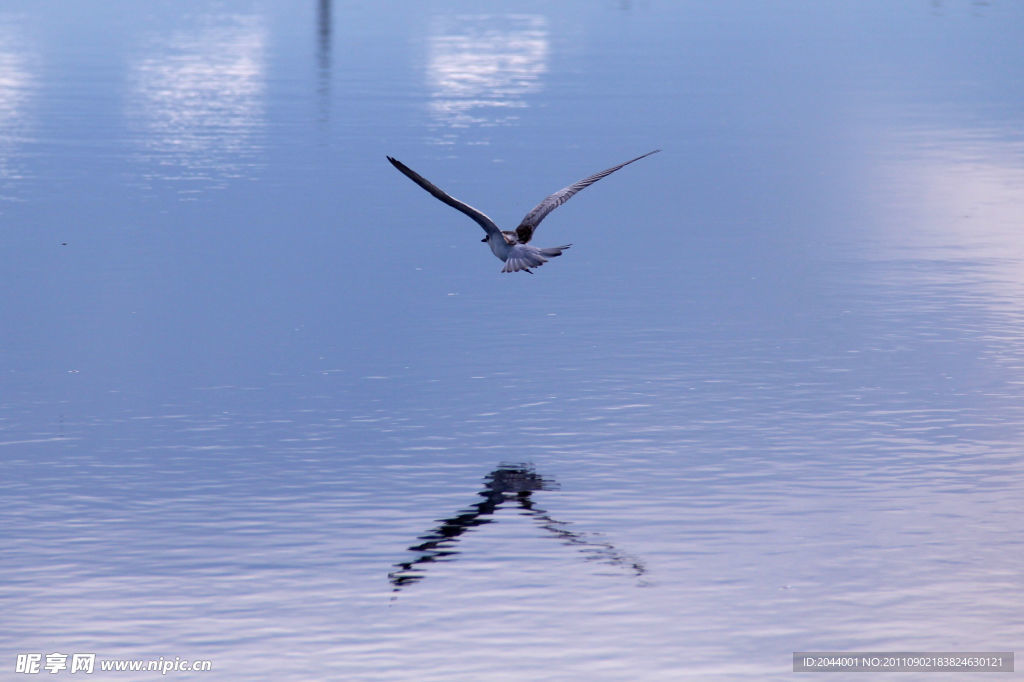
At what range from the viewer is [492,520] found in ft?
65.9

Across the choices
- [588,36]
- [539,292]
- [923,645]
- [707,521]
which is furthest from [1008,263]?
[588,36]

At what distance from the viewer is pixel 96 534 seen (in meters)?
19.7

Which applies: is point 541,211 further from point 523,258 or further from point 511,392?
point 511,392

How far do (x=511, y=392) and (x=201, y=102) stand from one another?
35.4 metres

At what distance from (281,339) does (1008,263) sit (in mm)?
14357

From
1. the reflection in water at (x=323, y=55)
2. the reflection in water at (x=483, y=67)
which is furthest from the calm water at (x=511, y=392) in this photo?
the reflection in water at (x=323, y=55)

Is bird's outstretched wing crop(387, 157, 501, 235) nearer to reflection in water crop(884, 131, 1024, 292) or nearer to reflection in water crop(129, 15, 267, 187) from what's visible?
reflection in water crop(884, 131, 1024, 292)

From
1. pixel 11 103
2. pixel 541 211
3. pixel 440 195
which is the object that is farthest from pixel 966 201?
pixel 11 103

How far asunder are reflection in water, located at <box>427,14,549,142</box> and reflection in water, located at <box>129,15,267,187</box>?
6.31 m

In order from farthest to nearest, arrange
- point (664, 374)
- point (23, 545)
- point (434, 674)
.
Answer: point (664, 374)
point (23, 545)
point (434, 674)

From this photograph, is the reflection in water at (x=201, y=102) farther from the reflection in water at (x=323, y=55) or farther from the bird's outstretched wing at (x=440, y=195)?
the bird's outstretched wing at (x=440, y=195)

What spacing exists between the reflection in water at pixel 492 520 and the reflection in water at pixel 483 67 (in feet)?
90.0

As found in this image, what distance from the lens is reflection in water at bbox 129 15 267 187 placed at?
44906 mm

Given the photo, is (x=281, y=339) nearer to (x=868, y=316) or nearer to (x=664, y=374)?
(x=664, y=374)
